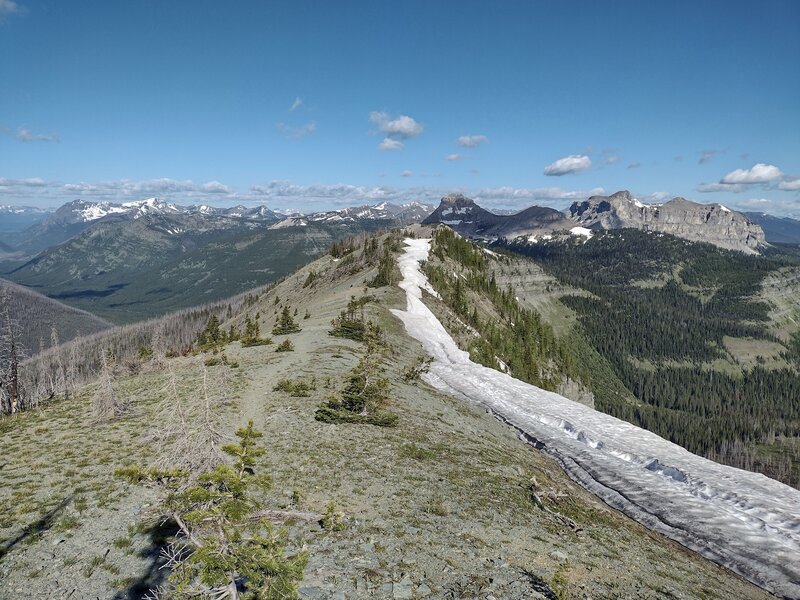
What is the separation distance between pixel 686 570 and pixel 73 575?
63.6ft

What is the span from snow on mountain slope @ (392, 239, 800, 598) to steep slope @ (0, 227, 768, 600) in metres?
1.52

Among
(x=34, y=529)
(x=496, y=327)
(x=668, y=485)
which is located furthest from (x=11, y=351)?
(x=496, y=327)

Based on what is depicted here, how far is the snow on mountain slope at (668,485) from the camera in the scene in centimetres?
1786

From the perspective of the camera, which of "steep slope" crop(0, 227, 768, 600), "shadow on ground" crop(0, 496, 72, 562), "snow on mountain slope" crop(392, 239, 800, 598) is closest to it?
"steep slope" crop(0, 227, 768, 600)

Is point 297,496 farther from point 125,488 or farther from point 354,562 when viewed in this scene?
point 125,488

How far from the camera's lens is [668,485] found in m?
24.0

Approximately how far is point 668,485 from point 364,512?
18012 mm

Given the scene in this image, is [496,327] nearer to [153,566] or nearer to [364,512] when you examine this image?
[364,512]

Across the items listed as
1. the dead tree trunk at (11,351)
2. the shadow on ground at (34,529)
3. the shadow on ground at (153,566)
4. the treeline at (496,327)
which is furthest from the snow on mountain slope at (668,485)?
the dead tree trunk at (11,351)

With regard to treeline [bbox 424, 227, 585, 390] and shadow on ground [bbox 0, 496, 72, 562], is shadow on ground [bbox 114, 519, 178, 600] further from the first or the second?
treeline [bbox 424, 227, 585, 390]

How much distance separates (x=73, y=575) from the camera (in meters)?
11.8

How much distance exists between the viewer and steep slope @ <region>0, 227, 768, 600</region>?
1206cm

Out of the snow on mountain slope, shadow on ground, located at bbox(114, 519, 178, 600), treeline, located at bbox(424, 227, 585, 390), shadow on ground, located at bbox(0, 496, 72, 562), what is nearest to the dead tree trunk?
shadow on ground, located at bbox(0, 496, 72, 562)

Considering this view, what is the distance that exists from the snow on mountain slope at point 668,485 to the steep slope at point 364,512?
4.98 ft
